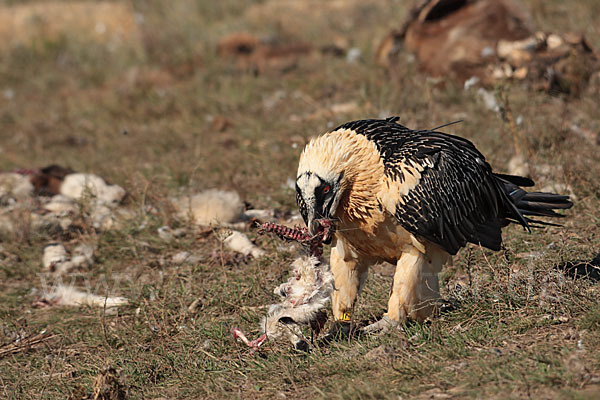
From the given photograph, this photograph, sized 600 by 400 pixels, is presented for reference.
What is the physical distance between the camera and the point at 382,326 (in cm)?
369

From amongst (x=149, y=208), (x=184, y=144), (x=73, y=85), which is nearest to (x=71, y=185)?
(x=149, y=208)

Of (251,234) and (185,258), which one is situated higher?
(251,234)

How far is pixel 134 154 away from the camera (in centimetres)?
771

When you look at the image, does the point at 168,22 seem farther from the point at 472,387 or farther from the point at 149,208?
the point at 472,387

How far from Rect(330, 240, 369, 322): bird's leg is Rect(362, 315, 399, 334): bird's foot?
17 centimetres

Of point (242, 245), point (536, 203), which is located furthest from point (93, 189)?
point (536, 203)

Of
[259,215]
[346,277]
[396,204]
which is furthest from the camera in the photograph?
[259,215]

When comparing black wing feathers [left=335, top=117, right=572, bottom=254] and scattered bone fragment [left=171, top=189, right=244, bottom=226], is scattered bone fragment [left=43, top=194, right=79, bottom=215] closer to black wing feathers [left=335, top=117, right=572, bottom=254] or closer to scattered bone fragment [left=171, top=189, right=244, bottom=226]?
scattered bone fragment [left=171, top=189, right=244, bottom=226]

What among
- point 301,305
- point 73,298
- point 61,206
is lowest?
point 73,298

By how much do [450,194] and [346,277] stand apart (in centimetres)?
70

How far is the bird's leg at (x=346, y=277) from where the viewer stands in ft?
12.5

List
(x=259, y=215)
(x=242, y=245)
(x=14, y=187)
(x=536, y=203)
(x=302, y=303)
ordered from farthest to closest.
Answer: (x=14, y=187)
(x=259, y=215)
(x=242, y=245)
(x=536, y=203)
(x=302, y=303)

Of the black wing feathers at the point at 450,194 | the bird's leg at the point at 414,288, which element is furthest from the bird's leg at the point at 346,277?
the black wing feathers at the point at 450,194

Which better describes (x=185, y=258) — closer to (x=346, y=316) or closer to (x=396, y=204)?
(x=346, y=316)
